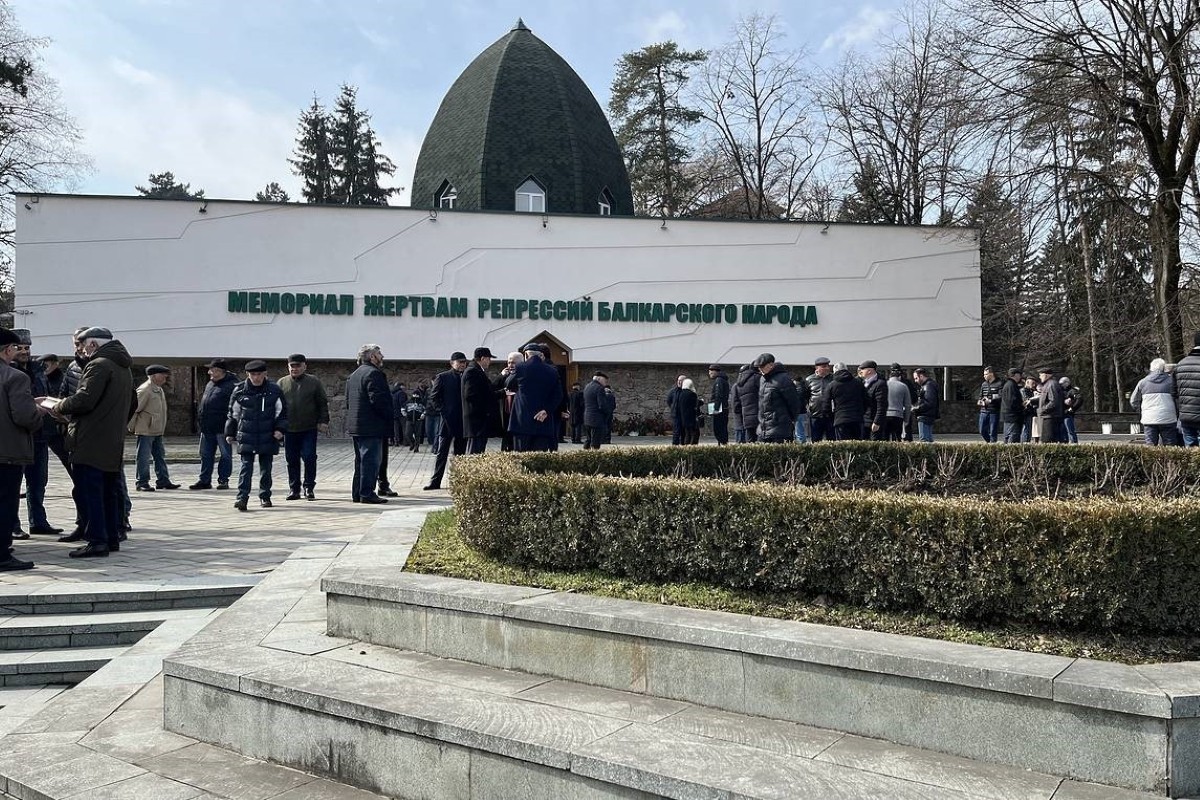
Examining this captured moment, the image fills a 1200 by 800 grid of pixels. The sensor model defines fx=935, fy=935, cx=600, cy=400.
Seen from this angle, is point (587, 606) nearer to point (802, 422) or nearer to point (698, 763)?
point (698, 763)

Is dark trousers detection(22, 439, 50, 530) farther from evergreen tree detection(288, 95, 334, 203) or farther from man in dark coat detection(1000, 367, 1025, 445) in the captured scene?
evergreen tree detection(288, 95, 334, 203)

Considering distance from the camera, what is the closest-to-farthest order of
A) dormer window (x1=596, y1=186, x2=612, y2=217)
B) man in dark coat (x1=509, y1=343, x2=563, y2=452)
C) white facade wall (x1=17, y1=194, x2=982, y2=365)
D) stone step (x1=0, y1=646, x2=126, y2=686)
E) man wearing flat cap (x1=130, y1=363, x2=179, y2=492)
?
stone step (x1=0, y1=646, x2=126, y2=686) → man in dark coat (x1=509, y1=343, x2=563, y2=452) → man wearing flat cap (x1=130, y1=363, x2=179, y2=492) → white facade wall (x1=17, y1=194, x2=982, y2=365) → dormer window (x1=596, y1=186, x2=612, y2=217)

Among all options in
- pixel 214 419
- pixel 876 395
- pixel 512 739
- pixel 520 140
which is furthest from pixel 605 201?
pixel 512 739

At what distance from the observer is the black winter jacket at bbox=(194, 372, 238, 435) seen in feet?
43.4

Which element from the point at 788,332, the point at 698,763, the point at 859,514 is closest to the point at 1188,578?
the point at 859,514

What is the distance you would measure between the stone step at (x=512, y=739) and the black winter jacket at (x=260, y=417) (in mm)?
7250

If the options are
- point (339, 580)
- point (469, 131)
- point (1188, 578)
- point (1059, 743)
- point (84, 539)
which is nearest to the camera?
point (1059, 743)

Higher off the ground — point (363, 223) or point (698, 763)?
point (363, 223)

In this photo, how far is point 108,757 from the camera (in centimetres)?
396

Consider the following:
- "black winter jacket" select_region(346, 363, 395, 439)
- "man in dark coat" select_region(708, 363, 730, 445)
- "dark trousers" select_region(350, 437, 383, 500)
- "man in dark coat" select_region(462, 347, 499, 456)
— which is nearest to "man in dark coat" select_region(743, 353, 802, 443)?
"man in dark coat" select_region(462, 347, 499, 456)

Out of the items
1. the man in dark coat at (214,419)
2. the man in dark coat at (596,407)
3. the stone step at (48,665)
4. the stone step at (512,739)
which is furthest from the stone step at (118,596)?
the man in dark coat at (596,407)

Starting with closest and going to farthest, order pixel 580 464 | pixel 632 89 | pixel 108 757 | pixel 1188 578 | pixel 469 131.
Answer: pixel 1188 578 < pixel 108 757 < pixel 580 464 < pixel 469 131 < pixel 632 89

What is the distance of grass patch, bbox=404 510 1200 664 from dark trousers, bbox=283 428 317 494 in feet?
22.5

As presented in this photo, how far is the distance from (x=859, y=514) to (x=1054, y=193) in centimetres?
1928
